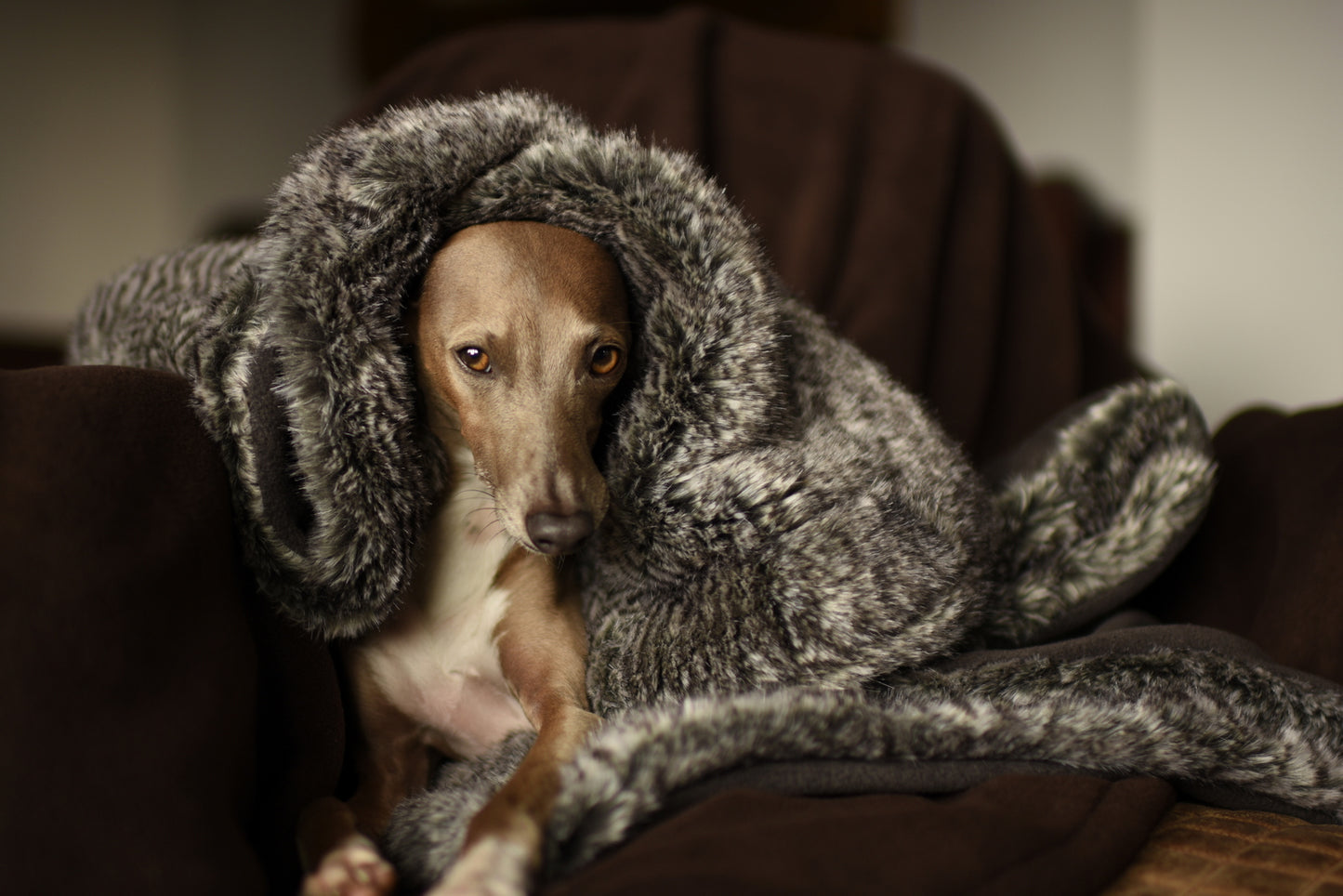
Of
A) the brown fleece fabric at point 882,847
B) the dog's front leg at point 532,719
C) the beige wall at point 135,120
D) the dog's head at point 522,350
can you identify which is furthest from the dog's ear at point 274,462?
the beige wall at point 135,120

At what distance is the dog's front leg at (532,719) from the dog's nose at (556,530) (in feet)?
0.70

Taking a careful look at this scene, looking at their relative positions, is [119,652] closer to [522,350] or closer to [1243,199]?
[522,350]

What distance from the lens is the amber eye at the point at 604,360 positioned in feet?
3.82

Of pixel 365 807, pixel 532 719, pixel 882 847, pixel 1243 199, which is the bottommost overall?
pixel 365 807

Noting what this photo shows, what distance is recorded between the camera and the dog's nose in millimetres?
991

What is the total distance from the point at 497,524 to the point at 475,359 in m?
0.24

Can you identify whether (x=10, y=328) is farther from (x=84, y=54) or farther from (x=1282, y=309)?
(x=1282, y=309)

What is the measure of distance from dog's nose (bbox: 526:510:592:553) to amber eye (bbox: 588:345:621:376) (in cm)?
23

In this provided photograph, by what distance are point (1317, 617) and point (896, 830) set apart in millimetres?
738

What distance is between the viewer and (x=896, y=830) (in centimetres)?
83

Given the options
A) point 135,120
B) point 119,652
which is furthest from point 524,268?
point 135,120

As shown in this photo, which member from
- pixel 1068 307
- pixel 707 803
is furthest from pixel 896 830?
pixel 1068 307

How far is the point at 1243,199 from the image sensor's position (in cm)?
214

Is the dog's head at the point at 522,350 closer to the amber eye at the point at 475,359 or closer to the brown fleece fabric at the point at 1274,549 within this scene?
the amber eye at the point at 475,359
